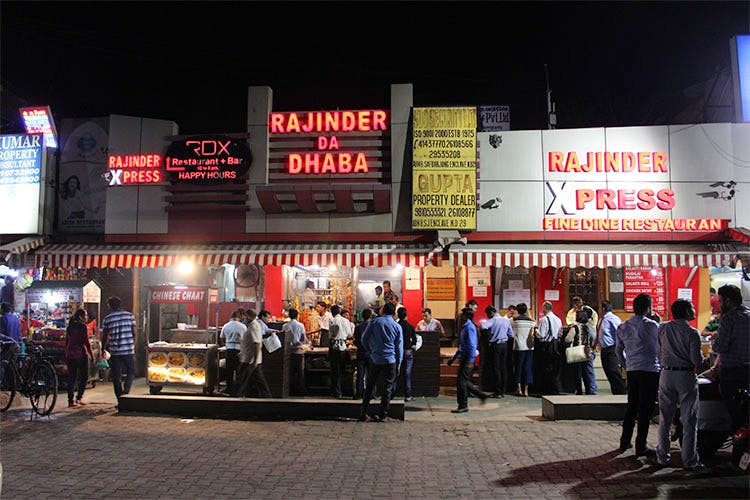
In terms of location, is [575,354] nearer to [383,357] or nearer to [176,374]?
[383,357]

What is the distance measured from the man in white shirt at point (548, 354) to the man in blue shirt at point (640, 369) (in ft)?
15.2

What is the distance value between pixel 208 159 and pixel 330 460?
27.9ft

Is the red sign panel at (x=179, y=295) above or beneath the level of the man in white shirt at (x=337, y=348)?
above

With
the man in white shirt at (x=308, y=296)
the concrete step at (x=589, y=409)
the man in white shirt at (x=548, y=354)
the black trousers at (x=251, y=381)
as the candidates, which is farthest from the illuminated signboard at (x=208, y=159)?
the concrete step at (x=589, y=409)

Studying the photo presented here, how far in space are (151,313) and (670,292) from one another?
1400 cm

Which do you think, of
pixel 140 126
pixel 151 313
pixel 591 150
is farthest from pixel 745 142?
pixel 151 313

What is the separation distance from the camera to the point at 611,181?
12.6m

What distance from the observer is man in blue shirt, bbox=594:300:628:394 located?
11195 mm

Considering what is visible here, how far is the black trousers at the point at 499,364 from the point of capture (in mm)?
12031

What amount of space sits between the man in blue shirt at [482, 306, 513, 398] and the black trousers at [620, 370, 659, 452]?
14.8 feet

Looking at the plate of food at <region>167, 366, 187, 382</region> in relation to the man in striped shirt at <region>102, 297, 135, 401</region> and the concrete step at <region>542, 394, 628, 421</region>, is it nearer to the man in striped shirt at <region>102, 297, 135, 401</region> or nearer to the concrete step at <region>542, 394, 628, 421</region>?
the man in striped shirt at <region>102, 297, 135, 401</region>

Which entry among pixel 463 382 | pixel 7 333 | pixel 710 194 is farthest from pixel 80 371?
pixel 710 194

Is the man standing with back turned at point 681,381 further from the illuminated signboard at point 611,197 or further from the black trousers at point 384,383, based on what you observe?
the illuminated signboard at point 611,197

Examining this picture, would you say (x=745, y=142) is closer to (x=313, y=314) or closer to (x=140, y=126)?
(x=313, y=314)
